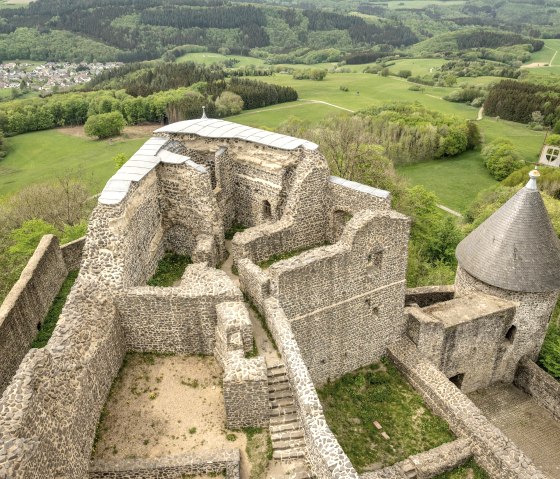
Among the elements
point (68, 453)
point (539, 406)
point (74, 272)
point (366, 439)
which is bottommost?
point (539, 406)

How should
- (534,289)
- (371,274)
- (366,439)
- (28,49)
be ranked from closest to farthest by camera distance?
1. (366,439)
2. (371,274)
3. (534,289)
4. (28,49)

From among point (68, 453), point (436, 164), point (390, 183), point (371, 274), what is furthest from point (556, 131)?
point (68, 453)

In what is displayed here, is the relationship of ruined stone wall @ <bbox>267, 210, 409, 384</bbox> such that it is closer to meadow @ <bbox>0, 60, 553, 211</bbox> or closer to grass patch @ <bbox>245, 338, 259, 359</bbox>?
grass patch @ <bbox>245, 338, 259, 359</bbox>

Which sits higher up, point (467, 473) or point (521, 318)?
point (521, 318)

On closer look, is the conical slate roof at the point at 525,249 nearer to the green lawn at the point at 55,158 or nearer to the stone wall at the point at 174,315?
the stone wall at the point at 174,315

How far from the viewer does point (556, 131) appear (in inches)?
2544

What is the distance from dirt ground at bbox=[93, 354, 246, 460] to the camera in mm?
11586

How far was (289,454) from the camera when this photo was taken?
1120 centimetres

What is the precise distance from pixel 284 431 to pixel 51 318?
1112 cm

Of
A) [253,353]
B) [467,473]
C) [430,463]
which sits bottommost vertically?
[467,473]

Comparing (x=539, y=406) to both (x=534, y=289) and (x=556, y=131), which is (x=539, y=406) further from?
(x=556, y=131)

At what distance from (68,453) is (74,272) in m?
12.4

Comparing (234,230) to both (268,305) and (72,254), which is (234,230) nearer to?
(268,305)

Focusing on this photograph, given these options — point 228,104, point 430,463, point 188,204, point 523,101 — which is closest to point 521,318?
point 430,463
